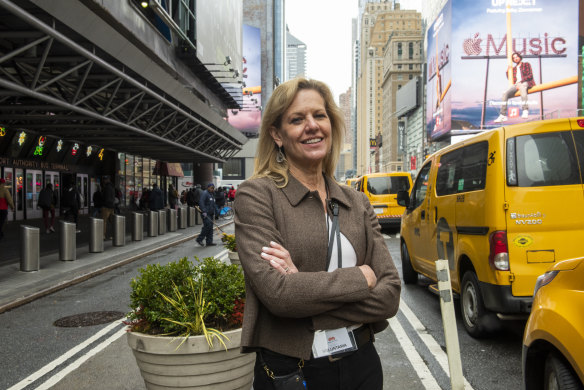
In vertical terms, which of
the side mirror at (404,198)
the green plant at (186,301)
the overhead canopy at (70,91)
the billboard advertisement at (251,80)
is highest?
the billboard advertisement at (251,80)

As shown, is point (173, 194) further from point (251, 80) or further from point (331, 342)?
point (251, 80)

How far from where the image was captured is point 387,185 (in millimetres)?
19625

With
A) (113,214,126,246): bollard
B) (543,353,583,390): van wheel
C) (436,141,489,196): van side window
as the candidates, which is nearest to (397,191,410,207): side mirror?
(436,141,489,196): van side window

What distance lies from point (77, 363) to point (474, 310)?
14.1 feet

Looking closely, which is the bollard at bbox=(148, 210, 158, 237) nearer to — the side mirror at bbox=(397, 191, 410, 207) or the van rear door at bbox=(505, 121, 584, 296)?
the side mirror at bbox=(397, 191, 410, 207)

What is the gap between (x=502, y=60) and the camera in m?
81.6

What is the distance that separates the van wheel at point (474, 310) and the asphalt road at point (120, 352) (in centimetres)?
14

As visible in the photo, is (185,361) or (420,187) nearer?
(185,361)

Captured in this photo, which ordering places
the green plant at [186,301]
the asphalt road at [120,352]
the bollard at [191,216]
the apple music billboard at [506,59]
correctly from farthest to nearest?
the apple music billboard at [506,59], the bollard at [191,216], the asphalt road at [120,352], the green plant at [186,301]

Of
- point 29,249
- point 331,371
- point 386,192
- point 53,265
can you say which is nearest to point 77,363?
point 331,371

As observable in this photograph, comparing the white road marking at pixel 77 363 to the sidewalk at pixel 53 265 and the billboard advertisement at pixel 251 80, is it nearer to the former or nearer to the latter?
the sidewalk at pixel 53 265

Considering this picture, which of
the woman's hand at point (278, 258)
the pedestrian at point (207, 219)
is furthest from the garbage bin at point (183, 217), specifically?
the woman's hand at point (278, 258)

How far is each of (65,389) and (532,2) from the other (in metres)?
93.1

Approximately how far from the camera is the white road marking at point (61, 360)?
15.9 ft
